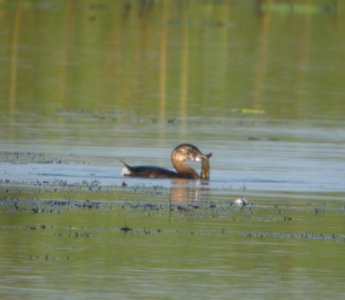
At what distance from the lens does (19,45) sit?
39.8 metres

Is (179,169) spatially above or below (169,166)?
below

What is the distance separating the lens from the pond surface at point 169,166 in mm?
12016

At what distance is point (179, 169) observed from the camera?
18219mm

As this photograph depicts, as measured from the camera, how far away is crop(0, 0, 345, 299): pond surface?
473 inches

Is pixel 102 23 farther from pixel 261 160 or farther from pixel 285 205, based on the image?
pixel 285 205

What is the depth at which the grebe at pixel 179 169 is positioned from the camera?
690 inches

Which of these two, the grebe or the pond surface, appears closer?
the pond surface

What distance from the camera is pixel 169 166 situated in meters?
19.2

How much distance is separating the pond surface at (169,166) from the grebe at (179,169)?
0.12 m

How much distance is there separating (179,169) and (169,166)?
97 centimetres

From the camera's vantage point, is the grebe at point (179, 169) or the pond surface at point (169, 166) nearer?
the pond surface at point (169, 166)

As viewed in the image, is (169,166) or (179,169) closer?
(179,169)

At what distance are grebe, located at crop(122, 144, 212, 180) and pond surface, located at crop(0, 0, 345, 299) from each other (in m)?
0.12

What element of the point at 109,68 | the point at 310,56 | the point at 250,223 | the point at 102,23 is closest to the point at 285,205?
the point at 250,223
